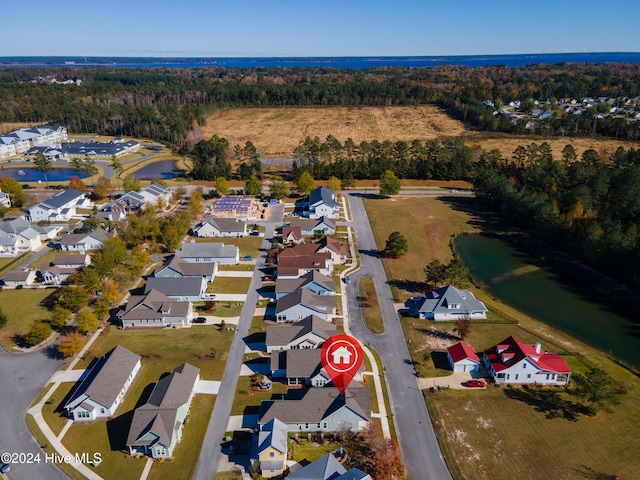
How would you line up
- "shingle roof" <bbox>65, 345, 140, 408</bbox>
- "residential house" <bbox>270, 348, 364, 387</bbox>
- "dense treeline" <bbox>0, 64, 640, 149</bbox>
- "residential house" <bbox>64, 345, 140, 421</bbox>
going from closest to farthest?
"residential house" <bbox>64, 345, 140, 421</bbox>, "shingle roof" <bbox>65, 345, 140, 408</bbox>, "residential house" <bbox>270, 348, 364, 387</bbox>, "dense treeline" <bbox>0, 64, 640, 149</bbox>

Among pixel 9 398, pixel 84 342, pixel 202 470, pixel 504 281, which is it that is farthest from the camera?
pixel 504 281

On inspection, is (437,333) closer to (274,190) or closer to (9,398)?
(9,398)

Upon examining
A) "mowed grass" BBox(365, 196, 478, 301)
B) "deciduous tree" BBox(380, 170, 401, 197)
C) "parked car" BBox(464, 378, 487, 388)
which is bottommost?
"parked car" BBox(464, 378, 487, 388)

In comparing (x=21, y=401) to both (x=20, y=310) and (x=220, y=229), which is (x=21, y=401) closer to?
(x=20, y=310)

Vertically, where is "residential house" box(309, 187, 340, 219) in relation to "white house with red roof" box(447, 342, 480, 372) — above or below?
above

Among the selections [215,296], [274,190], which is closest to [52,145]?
[274,190]

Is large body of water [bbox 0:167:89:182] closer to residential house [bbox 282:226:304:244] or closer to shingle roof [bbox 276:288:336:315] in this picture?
residential house [bbox 282:226:304:244]

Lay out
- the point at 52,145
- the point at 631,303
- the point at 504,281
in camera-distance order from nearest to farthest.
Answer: the point at 631,303 < the point at 504,281 < the point at 52,145

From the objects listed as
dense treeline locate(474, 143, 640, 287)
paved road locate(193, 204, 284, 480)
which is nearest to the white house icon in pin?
paved road locate(193, 204, 284, 480)
